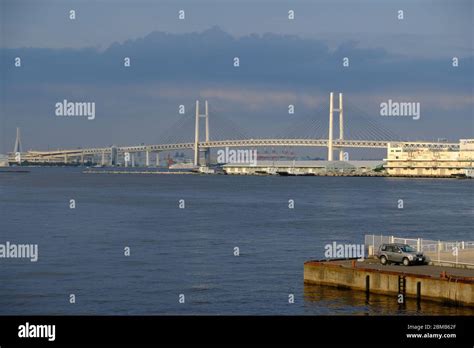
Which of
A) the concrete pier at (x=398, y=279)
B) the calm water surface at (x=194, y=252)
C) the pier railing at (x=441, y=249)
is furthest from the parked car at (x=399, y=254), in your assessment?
the calm water surface at (x=194, y=252)

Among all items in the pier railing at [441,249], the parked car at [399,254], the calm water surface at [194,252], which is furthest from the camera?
the pier railing at [441,249]

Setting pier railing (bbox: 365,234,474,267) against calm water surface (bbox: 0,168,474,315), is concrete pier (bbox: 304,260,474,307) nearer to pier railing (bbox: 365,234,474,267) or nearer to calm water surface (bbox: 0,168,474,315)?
calm water surface (bbox: 0,168,474,315)

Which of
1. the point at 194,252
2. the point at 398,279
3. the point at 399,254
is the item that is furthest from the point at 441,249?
the point at 194,252

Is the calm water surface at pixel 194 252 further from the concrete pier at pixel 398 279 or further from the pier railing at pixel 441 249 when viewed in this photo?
the pier railing at pixel 441 249

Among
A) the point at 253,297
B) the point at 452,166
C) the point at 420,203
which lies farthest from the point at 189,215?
the point at 452,166

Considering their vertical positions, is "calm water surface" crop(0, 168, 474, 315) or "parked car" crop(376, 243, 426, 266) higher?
"parked car" crop(376, 243, 426, 266)

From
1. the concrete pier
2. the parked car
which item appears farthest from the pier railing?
the concrete pier
